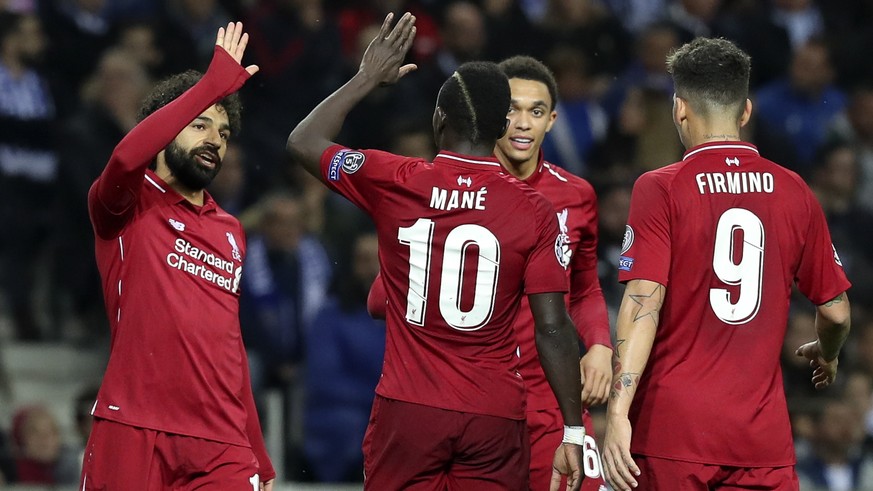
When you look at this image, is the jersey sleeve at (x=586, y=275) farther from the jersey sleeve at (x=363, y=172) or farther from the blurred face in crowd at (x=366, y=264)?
the blurred face in crowd at (x=366, y=264)

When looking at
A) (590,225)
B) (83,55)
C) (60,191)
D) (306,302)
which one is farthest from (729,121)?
(83,55)

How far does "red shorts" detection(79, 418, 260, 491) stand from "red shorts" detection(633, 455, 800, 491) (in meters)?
1.63

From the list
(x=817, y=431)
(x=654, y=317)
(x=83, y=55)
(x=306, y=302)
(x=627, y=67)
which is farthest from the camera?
(x=627, y=67)

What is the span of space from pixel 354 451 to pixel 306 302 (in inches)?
52.4

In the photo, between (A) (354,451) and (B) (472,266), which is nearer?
(B) (472,266)

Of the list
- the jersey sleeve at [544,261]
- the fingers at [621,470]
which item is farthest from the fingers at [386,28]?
the fingers at [621,470]

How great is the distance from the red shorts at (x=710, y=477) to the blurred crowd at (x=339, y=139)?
15.7 ft

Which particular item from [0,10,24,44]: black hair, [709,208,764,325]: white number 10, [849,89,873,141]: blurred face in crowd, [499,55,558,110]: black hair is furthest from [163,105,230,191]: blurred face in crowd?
[849,89,873,141]: blurred face in crowd

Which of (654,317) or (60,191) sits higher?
(60,191)

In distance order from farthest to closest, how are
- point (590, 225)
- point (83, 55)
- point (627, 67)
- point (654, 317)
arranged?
point (627, 67) < point (83, 55) < point (590, 225) < point (654, 317)

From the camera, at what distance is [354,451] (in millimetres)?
10180

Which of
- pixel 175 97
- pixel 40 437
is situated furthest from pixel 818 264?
pixel 40 437

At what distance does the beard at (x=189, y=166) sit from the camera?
5863 millimetres

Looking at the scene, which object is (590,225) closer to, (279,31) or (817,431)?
(817,431)
